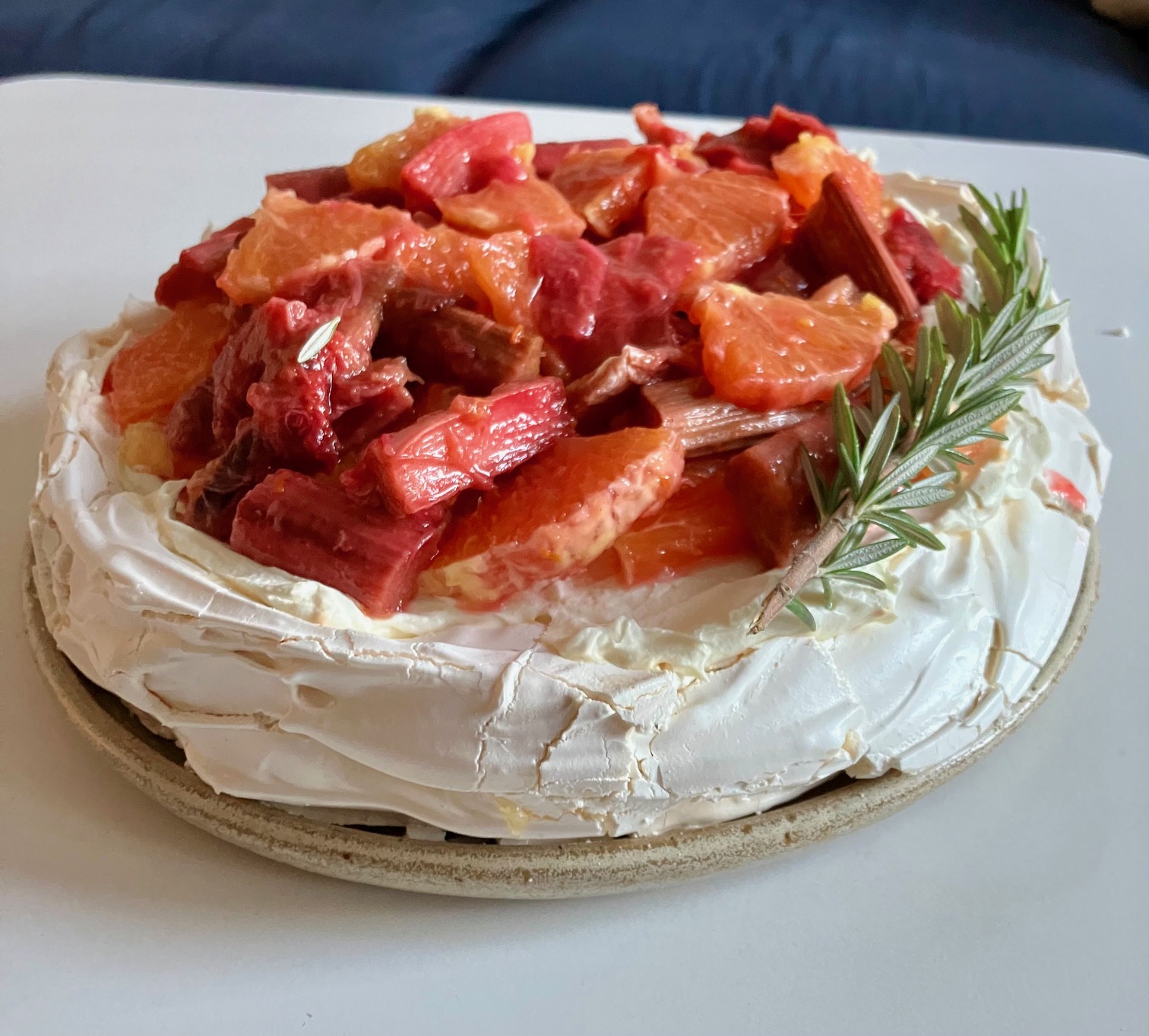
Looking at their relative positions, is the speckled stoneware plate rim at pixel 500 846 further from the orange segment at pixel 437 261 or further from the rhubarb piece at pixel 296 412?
the orange segment at pixel 437 261

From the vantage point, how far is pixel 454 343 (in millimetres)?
1582

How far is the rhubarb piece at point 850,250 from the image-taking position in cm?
175

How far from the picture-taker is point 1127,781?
1.87 meters

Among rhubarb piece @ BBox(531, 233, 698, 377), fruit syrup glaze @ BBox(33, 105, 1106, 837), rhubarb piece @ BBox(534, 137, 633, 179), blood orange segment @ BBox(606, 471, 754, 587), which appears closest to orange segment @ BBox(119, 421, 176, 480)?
fruit syrup glaze @ BBox(33, 105, 1106, 837)

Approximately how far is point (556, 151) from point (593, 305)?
57cm

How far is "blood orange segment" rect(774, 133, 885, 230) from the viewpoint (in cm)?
190

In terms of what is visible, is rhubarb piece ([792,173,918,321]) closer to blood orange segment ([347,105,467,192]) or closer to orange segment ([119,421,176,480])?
blood orange segment ([347,105,467,192])

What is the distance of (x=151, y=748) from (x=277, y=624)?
1.34ft

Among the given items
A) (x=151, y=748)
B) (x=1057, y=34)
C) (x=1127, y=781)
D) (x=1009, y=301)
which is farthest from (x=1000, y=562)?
(x=1057, y=34)

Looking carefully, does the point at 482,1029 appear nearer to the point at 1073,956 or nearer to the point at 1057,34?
the point at 1073,956

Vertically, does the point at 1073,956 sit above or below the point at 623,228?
below

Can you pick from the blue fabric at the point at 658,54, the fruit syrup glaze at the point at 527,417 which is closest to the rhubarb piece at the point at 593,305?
the fruit syrup glaze at the point at 527,417

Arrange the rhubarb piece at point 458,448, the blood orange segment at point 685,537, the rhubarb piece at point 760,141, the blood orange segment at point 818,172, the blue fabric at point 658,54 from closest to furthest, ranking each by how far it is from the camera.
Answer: the rhubarb piece at point 458,448 → the blood orange segment at point 685,537 → the blood orange segment at point 818,172 → the rhubarb piece at point 760,141 → the blue fabric at point 658,54

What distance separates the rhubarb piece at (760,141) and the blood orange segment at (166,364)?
0.95 m
